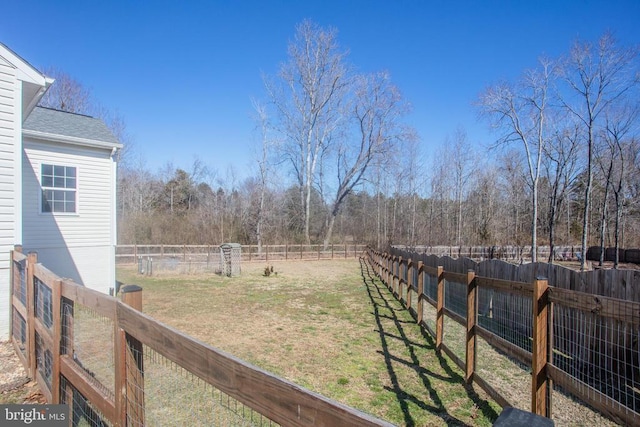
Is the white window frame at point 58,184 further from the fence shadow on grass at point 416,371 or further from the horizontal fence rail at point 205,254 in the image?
the fence shadow on grass at point 416,371

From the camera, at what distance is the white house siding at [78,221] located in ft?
31.0

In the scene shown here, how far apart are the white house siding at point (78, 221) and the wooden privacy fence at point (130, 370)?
4514 millimetres

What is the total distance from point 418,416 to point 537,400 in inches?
45.9

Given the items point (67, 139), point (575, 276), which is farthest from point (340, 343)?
point (67, 139)

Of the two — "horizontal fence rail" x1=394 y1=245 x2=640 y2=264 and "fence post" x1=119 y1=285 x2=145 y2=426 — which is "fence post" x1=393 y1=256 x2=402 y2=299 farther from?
"horizontal fence rail" x1=394 y1=245 x2=640 y2=264

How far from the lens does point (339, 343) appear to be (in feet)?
20.7

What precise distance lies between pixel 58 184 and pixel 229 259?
7865 millimetres

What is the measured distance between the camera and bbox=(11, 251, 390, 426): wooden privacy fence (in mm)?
1163

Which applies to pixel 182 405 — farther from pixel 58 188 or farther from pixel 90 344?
pixel 58 188

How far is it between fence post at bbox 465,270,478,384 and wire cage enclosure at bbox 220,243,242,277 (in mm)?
12969

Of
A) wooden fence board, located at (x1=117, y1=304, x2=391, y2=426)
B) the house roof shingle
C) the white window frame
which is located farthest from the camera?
the house roof shingle

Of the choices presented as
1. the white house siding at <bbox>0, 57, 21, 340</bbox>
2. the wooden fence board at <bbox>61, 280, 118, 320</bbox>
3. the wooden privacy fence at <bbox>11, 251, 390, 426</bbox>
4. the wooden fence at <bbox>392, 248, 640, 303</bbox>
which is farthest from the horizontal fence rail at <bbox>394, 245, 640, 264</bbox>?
the wooden fence board at <bbox>61, 280, 118, 320</bbox>

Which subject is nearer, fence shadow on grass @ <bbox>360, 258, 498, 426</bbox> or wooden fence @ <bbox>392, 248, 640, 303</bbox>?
fence shadow on grass @ <bbox>360, 258, 498, 426</bbox>

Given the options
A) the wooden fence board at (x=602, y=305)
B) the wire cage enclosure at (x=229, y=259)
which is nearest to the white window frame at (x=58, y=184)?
the wire cage enclosure at (x=229, y=259)
